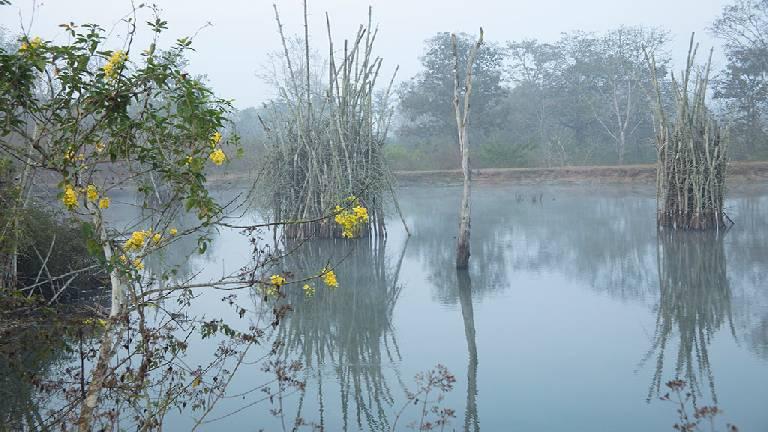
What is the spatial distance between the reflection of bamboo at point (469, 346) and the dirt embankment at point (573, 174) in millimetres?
11959

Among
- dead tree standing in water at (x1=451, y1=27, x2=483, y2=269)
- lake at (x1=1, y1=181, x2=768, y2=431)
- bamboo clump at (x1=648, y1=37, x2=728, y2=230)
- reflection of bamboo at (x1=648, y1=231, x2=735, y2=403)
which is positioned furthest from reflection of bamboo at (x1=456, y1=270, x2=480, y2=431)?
bamboo clump at (x1=648, y1=37, x2=728, y2=230)

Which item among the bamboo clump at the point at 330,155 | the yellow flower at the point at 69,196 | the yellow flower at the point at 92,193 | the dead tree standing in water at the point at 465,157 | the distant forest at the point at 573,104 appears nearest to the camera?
the yellow flower at the point at 69,196

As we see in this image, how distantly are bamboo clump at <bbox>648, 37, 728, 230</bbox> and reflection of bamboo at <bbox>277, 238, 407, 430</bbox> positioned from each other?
12.4ft

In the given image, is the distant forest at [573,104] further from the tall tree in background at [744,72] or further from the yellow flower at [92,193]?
the yellow flower at [92,193]

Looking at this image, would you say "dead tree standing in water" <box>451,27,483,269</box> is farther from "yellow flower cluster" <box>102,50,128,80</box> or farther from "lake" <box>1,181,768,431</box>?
"yellow flower cluster" <box>102,50,128,80</box>

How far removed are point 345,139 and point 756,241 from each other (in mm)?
4719

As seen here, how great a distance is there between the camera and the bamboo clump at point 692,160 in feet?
31.0

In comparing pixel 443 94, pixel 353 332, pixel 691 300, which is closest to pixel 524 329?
pixel 353 332

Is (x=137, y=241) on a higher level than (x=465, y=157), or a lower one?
lower

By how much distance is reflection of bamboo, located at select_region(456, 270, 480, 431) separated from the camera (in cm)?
370

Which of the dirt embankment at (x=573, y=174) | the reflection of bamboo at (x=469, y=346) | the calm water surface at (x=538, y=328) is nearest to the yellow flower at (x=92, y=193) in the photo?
the calm water surface at (x=538, y=328)

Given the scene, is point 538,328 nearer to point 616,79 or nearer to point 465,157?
point 465,157

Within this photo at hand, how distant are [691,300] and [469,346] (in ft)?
7.21

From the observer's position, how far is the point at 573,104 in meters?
27.2
